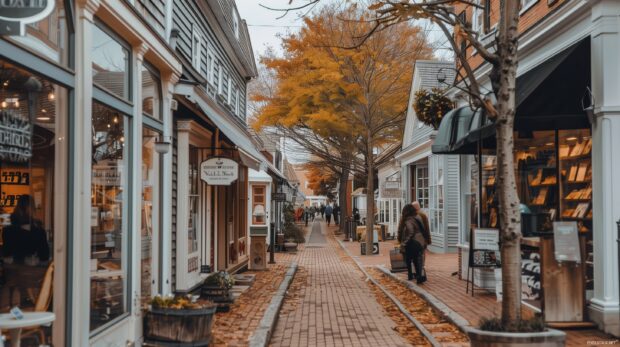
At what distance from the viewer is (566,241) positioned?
8.50 metres

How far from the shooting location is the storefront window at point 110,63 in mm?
6355

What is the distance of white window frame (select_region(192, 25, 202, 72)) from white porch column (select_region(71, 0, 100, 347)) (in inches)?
295

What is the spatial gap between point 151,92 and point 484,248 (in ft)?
20.5

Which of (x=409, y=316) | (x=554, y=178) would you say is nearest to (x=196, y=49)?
(x=409, y=316)

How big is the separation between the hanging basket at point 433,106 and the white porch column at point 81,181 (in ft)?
32.5

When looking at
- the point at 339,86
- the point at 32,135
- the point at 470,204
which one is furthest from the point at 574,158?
the point at 339,86

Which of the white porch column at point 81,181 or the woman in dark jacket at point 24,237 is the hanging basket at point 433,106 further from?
the woman in dark jacket at point 24,237

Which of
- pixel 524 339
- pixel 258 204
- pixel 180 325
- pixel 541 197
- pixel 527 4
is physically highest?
pixel 527 4

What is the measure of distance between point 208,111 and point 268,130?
24.6 m

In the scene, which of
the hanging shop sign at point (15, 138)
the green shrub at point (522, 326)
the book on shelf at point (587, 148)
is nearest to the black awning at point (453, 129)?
the book on shelf at point (587, 148)

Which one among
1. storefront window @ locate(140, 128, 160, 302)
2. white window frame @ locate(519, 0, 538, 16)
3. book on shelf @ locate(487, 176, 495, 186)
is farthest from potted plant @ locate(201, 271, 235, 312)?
white window frame @ locate(519, 0, 538, 16)

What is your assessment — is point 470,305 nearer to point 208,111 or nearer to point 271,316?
point 271,316

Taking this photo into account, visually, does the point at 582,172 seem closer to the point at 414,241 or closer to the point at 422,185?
the point at 414,241

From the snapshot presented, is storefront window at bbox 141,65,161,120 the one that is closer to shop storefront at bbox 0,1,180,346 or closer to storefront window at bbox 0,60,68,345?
shop storefront at bbox 0,1,180,346
